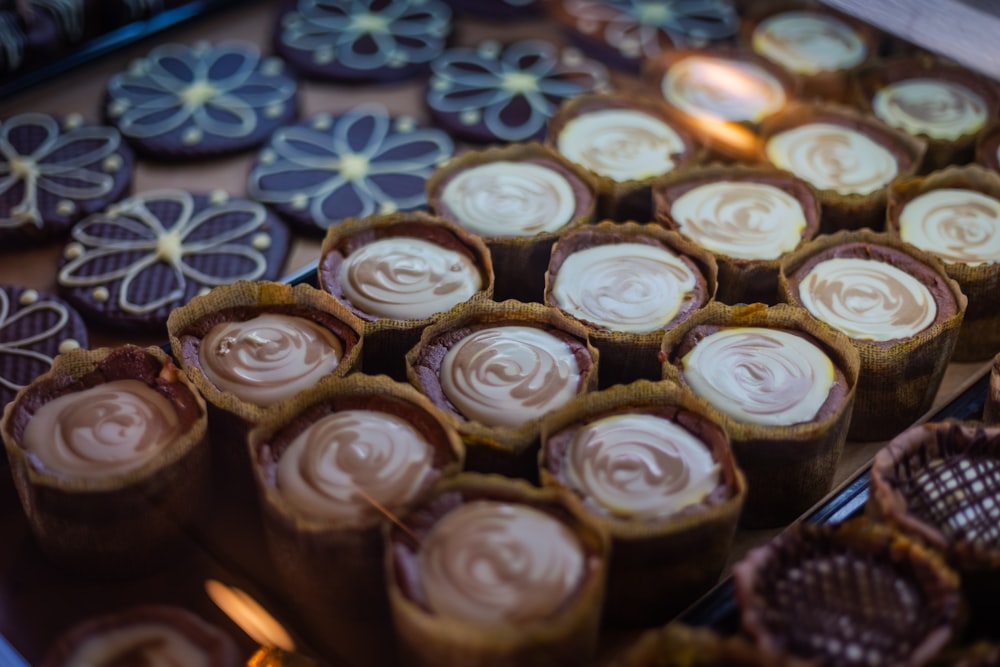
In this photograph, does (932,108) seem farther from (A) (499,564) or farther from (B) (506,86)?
(A) (499,564)

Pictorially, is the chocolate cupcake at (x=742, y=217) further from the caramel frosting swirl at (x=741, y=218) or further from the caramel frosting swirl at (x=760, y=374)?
the caramel frosting swirl at (x=760, y=374)

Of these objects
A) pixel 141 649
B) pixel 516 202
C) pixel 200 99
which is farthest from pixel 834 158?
pixel 141 649

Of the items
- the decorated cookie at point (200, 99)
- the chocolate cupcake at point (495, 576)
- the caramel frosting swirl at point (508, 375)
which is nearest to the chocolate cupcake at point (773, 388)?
the caramel frosting swirl at point (508, 375)

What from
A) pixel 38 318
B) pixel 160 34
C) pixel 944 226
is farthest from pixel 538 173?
pixel 160 34

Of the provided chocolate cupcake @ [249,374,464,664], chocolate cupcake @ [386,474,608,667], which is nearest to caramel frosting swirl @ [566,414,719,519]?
chocolate cupcake @ [386,474,608,667]

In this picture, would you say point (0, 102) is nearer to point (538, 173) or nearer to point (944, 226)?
point (538, 173)

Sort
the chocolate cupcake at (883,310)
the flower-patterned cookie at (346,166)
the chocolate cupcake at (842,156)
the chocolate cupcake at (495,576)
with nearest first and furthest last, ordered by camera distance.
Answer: the chocolate cupcake at (495,576) → the chocolate cupcake at (883,310) → the chocolate cupcake at (842,156) → the flower-patterned cookie at (346,166)
